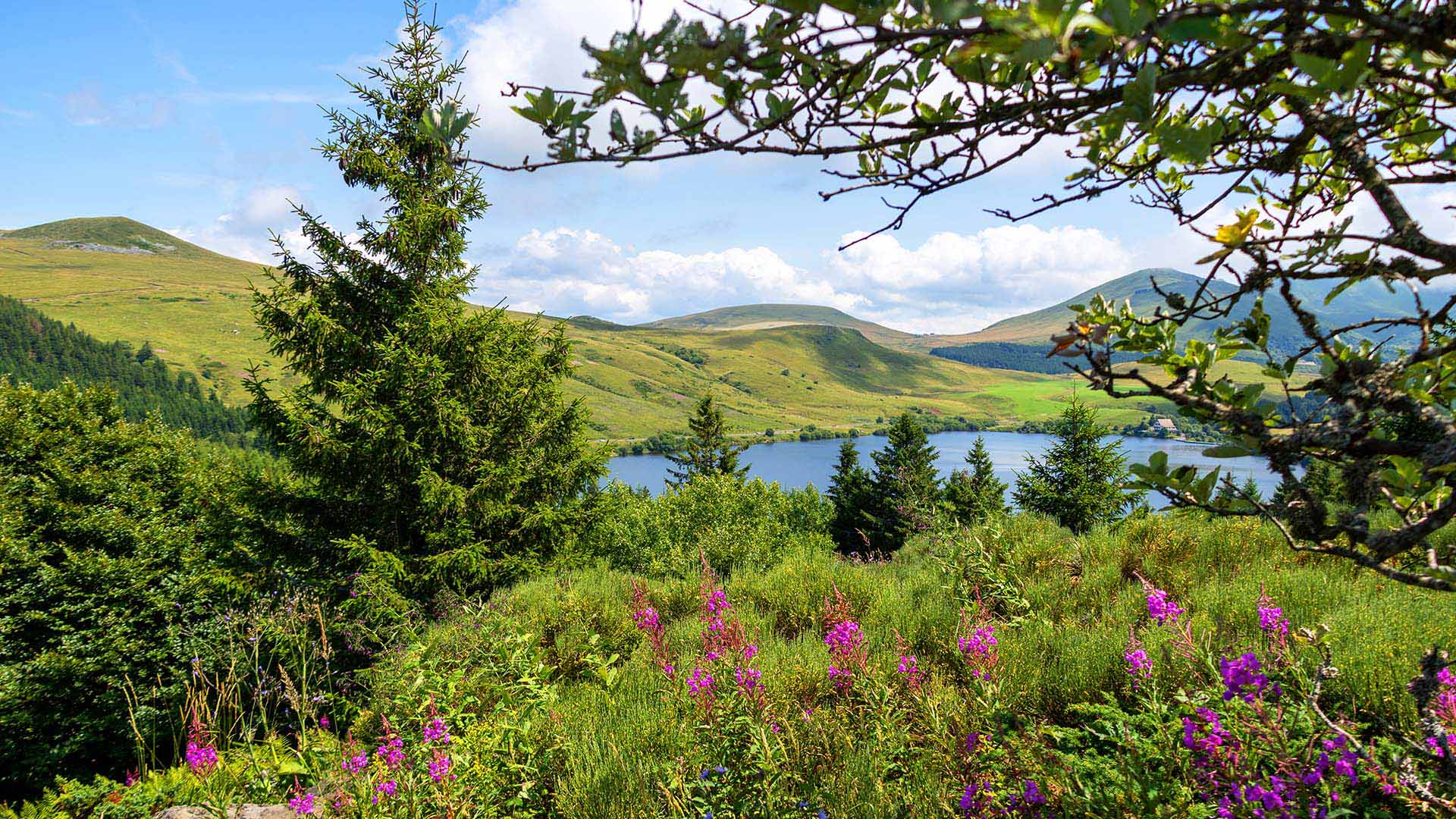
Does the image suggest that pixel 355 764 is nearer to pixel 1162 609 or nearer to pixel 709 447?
pixel 1162 609

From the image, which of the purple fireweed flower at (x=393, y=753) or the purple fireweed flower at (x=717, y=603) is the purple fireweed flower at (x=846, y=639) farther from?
the purple fireweed flower at (x=393, y=753)

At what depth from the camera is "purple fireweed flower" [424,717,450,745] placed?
3.03 metres

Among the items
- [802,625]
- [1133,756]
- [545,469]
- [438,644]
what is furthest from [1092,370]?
[545,469]

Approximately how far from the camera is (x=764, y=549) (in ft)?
60.3

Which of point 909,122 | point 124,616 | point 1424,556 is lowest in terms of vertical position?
point 124,616

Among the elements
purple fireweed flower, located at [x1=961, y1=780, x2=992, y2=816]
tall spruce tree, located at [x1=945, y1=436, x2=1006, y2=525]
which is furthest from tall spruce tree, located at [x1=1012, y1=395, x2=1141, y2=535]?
purple fireweed flower, located at [x1=961, y1=780, x2=992, y2=816]

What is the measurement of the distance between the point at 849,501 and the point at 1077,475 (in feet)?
40.5

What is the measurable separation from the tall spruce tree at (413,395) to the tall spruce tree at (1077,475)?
69.8 feet

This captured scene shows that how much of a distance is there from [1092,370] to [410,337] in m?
12.2

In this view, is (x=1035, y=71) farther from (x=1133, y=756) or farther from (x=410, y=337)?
(x=410, y=337)

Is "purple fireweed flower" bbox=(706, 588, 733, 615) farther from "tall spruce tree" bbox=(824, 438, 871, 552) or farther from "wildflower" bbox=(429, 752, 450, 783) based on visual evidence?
"tall spruce tree" bbox=(824, 438, 871, 552)

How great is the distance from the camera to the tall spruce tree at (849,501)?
113 ft

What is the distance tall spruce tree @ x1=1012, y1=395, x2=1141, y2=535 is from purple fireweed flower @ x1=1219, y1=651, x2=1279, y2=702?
2532cm

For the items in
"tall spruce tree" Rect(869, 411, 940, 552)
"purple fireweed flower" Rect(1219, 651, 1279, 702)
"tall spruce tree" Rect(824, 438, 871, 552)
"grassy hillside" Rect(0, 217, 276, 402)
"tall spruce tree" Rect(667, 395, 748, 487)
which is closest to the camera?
"purple fireweed flower" Rect(1219, 651, 1279, 702)
